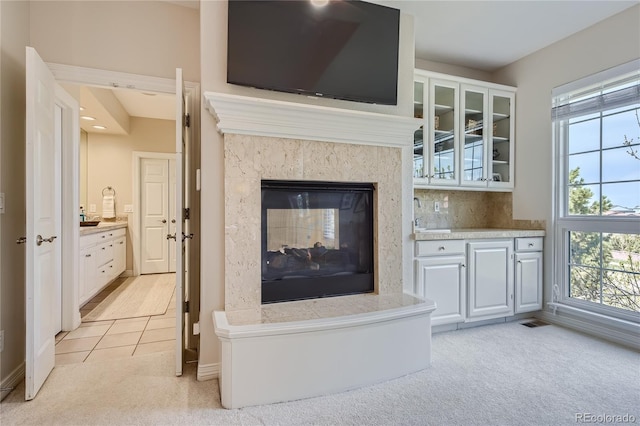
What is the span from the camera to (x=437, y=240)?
2.83 m

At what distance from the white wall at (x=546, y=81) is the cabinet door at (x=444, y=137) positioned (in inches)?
32.2

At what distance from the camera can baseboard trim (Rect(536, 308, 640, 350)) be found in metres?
2.64

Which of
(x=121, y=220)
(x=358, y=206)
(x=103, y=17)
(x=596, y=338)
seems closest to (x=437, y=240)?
(x=358, y=206)

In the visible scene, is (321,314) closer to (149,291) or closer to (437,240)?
(437,240)

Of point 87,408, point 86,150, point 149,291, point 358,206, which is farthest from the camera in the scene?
point 86,150

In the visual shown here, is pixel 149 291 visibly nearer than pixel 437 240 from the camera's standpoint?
No

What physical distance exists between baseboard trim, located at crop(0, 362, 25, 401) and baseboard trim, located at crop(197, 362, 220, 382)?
1.08 meters

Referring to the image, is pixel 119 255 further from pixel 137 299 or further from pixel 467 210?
pixel 467 210

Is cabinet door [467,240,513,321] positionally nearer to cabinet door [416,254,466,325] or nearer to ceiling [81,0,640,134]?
cabinet door [416,254,466,325]

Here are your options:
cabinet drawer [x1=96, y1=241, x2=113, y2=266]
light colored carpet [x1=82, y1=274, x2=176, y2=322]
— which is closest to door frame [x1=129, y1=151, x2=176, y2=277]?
light colored carpet [x1=82, y1=274, x2=176, y2=322]

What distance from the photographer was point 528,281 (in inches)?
127

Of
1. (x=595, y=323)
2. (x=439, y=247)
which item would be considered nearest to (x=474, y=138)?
(x=439, y=247)

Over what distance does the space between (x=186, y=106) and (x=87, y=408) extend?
2.03 metres

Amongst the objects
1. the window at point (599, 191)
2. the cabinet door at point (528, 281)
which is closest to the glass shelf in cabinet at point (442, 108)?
the window at point (599, 191)
